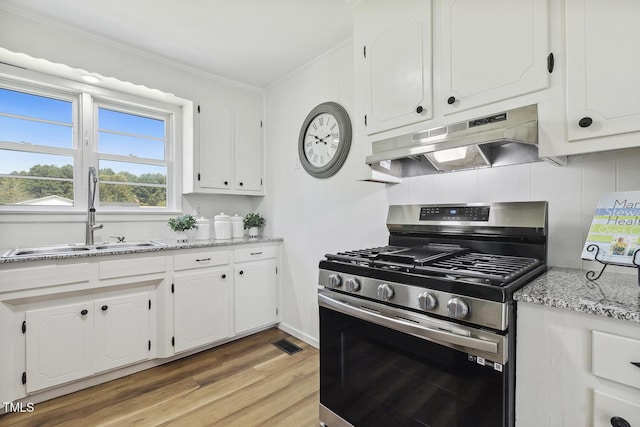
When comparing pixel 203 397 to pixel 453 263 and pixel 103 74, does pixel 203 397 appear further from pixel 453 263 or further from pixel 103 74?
pixel 103 74

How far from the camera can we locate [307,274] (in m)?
2.73

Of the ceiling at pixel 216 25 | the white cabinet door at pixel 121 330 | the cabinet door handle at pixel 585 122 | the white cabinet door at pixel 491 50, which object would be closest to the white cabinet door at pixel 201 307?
the white cabinet door at pixel 121 330

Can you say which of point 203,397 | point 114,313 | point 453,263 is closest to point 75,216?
point 114,313

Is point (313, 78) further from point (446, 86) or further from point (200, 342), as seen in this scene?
point (200, 342)

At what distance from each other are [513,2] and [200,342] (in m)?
2.89

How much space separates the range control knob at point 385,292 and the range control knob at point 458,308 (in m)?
0.25

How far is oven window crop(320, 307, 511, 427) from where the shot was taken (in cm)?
101

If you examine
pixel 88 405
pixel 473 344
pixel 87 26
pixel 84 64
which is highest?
pixel 87 26

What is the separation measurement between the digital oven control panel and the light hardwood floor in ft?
4.41

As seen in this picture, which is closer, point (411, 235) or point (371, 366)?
point (371, 366)

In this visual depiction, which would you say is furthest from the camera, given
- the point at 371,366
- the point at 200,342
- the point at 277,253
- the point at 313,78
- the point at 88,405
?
the point at 277,253

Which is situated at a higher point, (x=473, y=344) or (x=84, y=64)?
(x=84, y=64)

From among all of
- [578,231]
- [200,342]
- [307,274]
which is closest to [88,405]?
[200,342]

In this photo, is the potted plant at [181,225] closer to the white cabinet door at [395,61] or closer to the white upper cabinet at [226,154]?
the white upper cabinet at [226,154]
